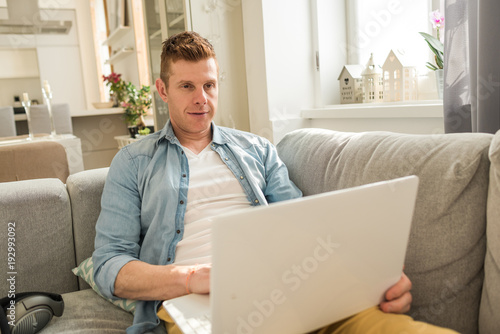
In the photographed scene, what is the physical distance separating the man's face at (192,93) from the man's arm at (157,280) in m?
0.49

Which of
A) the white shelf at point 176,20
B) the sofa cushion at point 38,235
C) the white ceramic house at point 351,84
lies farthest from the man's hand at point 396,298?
the white shelf at point 176,20

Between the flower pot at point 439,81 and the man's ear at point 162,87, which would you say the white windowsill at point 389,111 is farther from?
the man's ear at point 162,87

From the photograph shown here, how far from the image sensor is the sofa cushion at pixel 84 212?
4.51ft

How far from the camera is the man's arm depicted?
96 cm

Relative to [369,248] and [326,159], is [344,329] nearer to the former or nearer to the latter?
[369,248]

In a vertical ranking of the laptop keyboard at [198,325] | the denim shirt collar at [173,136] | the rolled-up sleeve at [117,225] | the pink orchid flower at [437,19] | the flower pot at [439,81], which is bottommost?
the laptop keyboard at [198,325]

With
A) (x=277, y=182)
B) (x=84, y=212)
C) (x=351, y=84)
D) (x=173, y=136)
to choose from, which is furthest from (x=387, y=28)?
(x=84, y=212)

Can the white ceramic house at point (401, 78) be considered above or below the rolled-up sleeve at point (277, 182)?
above

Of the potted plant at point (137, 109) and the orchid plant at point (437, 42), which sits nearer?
the orchid plant at point (437, 42)

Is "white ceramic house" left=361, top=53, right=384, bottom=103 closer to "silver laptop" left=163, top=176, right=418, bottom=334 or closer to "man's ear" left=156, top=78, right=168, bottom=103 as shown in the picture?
"man's ear" left=156, top=78, right=168, bottom=103

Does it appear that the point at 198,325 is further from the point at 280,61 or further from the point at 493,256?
the point at 280,61


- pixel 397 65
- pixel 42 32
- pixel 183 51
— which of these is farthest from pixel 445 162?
pixel 42 32

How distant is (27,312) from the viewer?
103 centimetres

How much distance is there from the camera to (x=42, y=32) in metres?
6.42
